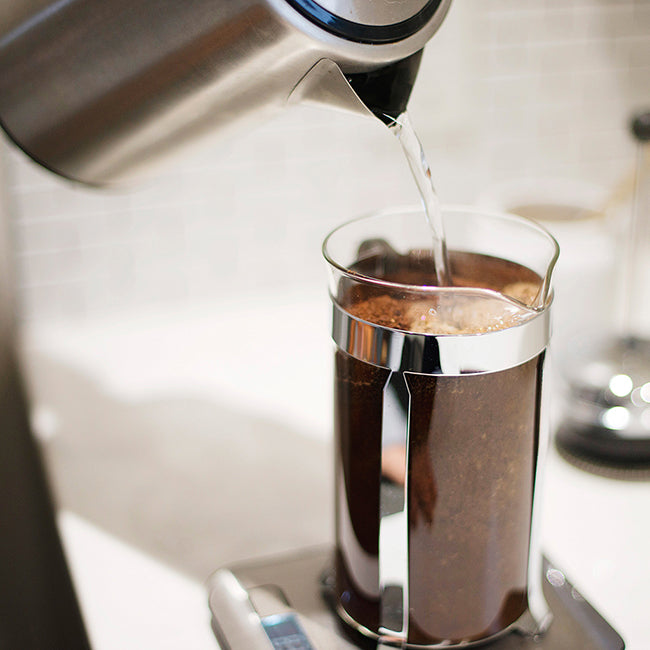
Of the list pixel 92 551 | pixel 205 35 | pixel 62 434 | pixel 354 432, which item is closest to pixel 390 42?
pixel 205 35

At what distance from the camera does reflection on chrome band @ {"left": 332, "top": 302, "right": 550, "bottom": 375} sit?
0.45m

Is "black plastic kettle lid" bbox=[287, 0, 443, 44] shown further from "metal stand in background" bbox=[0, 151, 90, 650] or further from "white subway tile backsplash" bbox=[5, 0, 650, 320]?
"white subway tile backsplash" bbox=[5, 0, 650, 320]

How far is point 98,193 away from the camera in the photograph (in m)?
1.12

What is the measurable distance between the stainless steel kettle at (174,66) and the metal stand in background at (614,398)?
42cm

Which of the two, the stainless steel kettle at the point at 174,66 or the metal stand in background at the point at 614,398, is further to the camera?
the metal stand in background at the point at 614,398

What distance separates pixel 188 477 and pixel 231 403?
0.51 ft

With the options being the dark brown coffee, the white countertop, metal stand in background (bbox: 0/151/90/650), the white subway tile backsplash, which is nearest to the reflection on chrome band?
the dark brown coffee

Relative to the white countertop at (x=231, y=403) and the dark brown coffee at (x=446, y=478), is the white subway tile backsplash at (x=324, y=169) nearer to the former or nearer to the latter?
the white countertop at (x=231, y=403)

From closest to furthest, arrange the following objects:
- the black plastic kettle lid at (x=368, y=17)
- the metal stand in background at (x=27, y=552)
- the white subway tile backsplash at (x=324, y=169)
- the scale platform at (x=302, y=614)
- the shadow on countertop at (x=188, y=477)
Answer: the black plastic kettle lid at (x=368, y=17)
the scale platform at (x=302, y=614)
the shadow on countertop at (x=188, y=477)
the metal stand in background at (x=27, y=552)
the white subway tile backsplash at (x=324, y=169)

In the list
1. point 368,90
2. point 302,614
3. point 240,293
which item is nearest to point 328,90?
point 368,90

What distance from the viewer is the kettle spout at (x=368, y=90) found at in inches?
19.2

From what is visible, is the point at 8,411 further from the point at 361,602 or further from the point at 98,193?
the point at 361,602

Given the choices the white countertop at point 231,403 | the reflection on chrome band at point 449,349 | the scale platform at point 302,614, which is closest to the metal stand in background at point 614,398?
A: the white countertop at point 231,403

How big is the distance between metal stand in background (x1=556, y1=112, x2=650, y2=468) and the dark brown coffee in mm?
280
